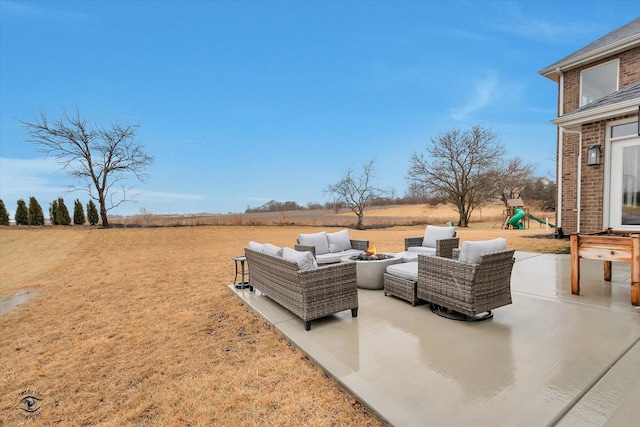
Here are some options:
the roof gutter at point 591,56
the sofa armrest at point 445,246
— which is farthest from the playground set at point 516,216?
the sofa armrest at point 445,246

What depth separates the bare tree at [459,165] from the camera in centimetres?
2172

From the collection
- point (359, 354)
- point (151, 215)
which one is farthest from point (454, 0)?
point (151, 215)

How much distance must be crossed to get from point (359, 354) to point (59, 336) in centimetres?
386

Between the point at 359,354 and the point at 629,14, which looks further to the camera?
the point at 629,14

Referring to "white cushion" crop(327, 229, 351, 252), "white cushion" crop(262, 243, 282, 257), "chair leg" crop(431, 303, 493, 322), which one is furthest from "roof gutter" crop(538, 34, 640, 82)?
"white cushion" crop(262, 243, 282, 257)

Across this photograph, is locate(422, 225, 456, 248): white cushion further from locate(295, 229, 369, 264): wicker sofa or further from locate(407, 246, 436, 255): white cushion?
locate(295, 229, 369, 264): wicker sofa

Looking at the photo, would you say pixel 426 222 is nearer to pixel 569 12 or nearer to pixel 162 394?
pixel 569 12

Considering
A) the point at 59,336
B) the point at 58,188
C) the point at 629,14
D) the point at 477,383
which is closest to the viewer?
the point at 477,383

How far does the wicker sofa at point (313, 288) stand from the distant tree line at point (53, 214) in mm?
19356

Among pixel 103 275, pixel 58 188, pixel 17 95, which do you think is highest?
pixel 17 95

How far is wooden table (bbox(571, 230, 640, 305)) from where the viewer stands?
12.3 feet

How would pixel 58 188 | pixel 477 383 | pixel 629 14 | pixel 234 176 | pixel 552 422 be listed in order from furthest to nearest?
1. pixel 234 176
2. pixel 58 188
3. pixel 629 14
4. pixel 477 383
5. pixel 552 422

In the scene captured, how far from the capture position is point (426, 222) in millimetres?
25000

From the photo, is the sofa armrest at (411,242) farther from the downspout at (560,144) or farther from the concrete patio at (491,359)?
the downspout at (560,144)
